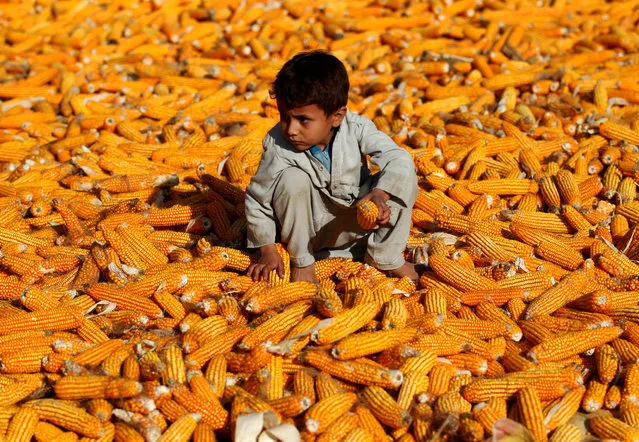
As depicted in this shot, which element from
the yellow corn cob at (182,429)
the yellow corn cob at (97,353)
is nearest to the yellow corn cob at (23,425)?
the yellow corn cob at (97,353)

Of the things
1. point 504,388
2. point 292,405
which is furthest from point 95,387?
point 504,388

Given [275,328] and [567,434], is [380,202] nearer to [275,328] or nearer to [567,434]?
[275,328]

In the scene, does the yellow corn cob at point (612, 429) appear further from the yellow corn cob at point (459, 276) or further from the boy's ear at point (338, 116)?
the boy's ear at point (338, 116)

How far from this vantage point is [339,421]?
3.17m

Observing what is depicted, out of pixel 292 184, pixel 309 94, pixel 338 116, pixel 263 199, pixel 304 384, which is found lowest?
pixel 304 384

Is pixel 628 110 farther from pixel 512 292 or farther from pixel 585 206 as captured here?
pixel 512 292

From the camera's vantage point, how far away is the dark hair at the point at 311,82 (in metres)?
3.68

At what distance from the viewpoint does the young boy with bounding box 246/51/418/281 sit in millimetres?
3754

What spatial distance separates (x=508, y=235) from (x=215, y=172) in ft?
7.67

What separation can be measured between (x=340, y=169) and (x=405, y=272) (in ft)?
2.59

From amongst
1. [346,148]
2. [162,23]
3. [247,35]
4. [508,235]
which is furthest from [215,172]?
[162,23]

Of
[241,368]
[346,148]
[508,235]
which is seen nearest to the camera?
[241,368]

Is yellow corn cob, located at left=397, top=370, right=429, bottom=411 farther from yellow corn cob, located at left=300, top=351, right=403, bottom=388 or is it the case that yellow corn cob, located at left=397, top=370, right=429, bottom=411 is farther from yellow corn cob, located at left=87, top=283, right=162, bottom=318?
yellow corn cob, located at left=87, top=283, right=162, bottom=318

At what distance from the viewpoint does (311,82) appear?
369 centimetres
